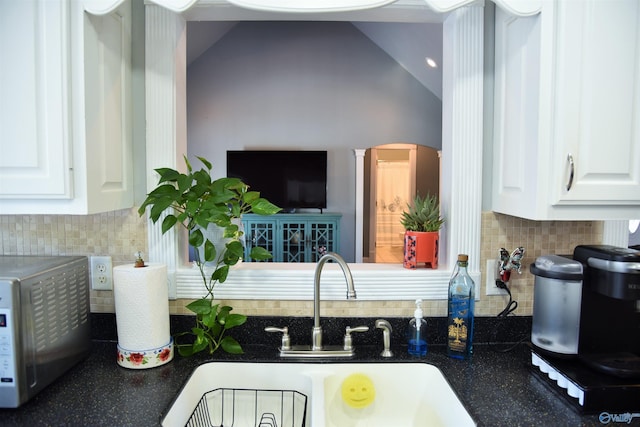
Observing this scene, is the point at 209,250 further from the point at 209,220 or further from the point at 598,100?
the point at 598,100

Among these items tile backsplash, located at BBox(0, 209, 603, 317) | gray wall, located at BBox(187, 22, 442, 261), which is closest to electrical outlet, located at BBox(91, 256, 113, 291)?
tile backsplash, located at BBox(0, 209, 603, 317)

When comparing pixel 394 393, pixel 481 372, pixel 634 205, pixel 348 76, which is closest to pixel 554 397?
pixel 481 372

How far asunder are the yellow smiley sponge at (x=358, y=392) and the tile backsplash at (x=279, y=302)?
24cm

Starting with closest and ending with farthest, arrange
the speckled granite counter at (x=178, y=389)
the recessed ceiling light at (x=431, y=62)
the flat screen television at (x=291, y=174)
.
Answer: the speckled granite counter at (x=178, y=389)
the recessed ceiling light at (x=431, y=62)
the flat screen television at (x=291, y=174)

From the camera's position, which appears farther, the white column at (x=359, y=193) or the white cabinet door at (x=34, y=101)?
the white column at (x=359, y=193)

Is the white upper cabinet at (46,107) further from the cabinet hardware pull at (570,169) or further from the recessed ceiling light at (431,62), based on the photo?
the recessed ceiling light at (431,62)

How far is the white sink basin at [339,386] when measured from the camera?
4.31 ft

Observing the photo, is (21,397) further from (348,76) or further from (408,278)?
(348,76)

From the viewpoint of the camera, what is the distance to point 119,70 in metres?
1.36

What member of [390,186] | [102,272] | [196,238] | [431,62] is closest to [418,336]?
[196,238]

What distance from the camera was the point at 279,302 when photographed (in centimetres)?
149

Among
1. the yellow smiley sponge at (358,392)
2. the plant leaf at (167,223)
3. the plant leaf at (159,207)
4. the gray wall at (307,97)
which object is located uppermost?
the gray wall at (307,97)

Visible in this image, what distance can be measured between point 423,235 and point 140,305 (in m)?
0.89

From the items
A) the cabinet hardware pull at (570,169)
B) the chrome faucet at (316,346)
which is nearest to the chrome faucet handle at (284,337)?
the chrome faucet at (316,346)
